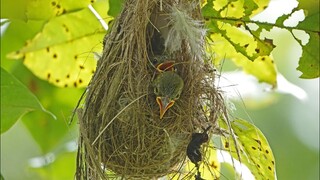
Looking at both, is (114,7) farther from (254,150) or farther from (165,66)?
(254,150)

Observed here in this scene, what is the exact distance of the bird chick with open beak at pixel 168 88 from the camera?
1675mm

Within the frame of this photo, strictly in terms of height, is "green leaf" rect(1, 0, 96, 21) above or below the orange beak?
below

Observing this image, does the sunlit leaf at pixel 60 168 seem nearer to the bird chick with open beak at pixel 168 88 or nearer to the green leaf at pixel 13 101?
the green leaf at pixel 13 101

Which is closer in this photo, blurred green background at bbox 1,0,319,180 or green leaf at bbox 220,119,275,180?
green leaf at bbox 220,119,275,180

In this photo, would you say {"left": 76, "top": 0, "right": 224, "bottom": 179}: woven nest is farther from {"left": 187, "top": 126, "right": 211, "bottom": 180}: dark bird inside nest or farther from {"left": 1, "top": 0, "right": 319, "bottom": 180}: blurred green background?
{"left": 1, "top": 0, "right": 319, "bottom": 180}: blurred green background

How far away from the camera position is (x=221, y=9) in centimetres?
192

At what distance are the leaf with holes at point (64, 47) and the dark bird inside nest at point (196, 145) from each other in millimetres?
606

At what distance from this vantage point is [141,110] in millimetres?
1720

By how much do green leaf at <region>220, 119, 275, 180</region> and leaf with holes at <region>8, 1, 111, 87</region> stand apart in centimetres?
57

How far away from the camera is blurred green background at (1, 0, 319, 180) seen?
2553 mm

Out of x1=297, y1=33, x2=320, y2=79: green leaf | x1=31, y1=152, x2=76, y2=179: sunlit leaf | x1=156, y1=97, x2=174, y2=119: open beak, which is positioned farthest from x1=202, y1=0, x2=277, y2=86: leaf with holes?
x1=31, y1=152, x2=76, y2=179: sunlit leaf

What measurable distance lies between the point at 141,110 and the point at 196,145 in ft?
0.50

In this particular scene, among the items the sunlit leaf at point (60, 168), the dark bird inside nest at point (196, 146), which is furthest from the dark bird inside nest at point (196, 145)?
the sunlit leaf at point (60, 168)

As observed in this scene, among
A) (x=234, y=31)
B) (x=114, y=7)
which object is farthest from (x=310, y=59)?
(x=114, y=7)
